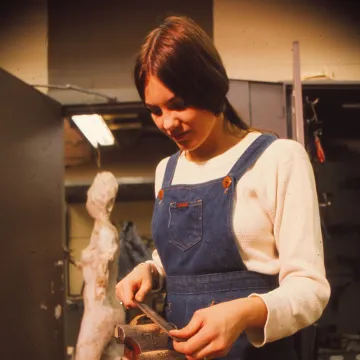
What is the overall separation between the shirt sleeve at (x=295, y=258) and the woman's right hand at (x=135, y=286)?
0.96 feet

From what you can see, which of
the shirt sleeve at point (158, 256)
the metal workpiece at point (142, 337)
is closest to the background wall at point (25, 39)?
the shirt sleeve at point (158, 256)

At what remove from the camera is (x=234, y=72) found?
2.48 meters

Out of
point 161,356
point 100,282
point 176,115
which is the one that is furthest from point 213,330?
point 100,282

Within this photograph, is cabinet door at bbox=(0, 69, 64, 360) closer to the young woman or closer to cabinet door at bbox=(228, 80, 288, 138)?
cabinet door at bbox=(228, 80, 288, 138)

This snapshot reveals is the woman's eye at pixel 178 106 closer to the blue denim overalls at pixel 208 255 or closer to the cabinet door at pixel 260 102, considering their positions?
the blue denim overalls at pixel 208 255

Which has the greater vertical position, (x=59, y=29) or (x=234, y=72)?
(x=59, y=29)

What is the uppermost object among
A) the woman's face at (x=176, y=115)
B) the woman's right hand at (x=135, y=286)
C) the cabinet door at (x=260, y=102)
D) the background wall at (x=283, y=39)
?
the background wall at (x=283, y=39)

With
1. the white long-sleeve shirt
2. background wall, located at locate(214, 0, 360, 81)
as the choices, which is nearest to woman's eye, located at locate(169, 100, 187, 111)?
the white long-sleeve shirt

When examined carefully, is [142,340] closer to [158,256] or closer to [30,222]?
[158,256]

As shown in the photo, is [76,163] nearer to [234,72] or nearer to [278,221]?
[234,72]

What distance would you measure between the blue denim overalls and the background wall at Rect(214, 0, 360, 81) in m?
1.52

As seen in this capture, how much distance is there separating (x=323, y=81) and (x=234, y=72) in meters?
0.44

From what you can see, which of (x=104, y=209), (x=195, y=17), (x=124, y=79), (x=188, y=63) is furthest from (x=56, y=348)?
(x=188, y=63)

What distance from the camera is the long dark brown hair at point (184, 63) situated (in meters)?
0.95
